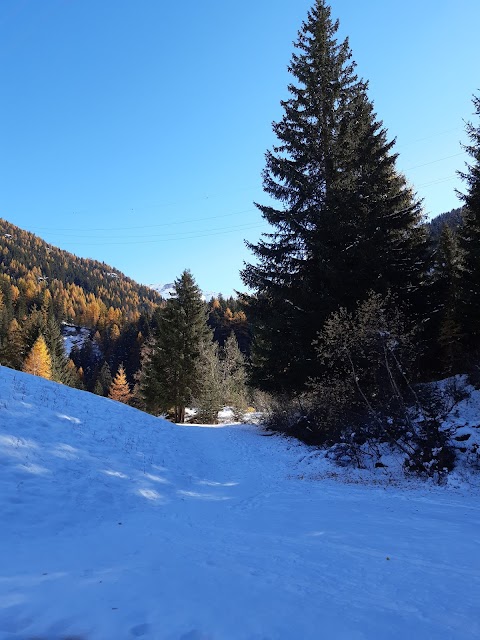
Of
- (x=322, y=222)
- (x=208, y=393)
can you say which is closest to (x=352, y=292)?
(x=322, y=222)

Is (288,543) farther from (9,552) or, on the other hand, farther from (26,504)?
(26,504)

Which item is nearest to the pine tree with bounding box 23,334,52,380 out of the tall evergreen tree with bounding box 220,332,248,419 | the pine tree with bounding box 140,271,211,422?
Result: the pine tree with bounding box 140,271,211,422

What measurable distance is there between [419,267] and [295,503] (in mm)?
13645

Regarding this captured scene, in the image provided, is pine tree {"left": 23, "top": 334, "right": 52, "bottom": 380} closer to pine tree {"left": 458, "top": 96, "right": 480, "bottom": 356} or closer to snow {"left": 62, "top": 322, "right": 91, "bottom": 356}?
pine tree {"left": 458, "top": 96, "right": 480, "bottom": 356}

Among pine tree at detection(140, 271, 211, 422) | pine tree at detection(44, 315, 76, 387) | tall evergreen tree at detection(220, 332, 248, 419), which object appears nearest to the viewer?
pine tree at detection(140, 271, 211, 422)

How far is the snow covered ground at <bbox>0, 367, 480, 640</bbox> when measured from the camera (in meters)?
3.25

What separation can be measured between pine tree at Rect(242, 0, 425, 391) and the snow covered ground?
7.74 m

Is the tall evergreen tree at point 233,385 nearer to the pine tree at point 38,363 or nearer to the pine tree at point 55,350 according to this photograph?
the pine tree at point 38,363

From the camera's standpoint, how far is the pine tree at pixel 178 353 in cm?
2853

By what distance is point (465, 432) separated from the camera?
35.8 ft

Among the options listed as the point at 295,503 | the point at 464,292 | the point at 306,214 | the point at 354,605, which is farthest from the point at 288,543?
the point at 306,214

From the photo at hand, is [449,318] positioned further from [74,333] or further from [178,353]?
[74,333]

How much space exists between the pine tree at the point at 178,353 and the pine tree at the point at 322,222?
10.8 m

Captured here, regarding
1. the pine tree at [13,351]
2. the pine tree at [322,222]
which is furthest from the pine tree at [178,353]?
the pine tree at [13,351]
